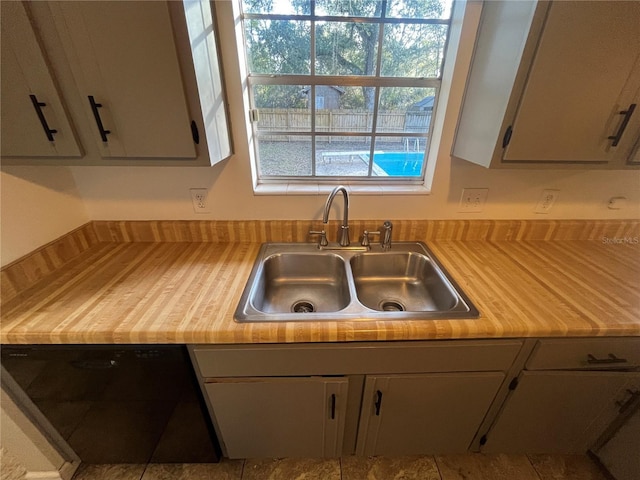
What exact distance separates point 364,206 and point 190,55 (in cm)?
92

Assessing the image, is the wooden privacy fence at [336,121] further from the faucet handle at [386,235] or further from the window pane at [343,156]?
the faucet handle at [386,235]

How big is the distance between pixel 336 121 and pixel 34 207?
1.34 metres

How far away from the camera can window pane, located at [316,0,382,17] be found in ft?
3.50

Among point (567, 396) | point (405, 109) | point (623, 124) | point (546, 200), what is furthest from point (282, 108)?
point (567, 396)

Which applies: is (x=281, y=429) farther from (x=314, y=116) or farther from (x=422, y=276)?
(x=314, y=116)

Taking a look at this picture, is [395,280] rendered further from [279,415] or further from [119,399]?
[119,399]

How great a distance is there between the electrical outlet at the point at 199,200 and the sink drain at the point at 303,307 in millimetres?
649

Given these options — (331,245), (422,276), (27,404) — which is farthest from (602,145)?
(27,404)

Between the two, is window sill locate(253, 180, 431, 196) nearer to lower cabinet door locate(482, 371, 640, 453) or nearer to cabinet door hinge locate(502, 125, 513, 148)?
cabinet door hinge locate(502, 125, 513, 148)

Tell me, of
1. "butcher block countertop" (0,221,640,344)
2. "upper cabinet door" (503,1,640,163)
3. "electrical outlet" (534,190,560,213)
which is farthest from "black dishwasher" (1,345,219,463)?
"electrical outlet" (534,190,560,213)

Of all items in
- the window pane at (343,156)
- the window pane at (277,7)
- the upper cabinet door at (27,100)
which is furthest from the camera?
the window pane at (343,156)

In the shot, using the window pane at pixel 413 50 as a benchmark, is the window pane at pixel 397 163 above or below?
below

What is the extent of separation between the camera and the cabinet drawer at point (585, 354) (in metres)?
0.89

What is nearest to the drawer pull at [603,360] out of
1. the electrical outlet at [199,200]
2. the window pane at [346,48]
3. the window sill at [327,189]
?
the window sill at [327,189]
